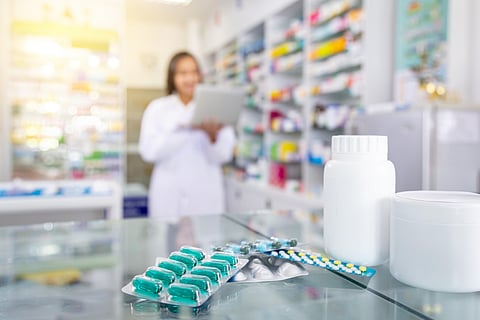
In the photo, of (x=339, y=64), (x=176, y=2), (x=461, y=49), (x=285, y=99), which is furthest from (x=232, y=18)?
(x=461, y=49)

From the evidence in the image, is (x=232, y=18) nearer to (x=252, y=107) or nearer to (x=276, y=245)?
(x=252, y=107)

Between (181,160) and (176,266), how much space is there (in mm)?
2349

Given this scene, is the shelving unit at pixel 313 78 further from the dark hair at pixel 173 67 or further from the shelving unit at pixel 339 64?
the dark hair at pixel 173 67

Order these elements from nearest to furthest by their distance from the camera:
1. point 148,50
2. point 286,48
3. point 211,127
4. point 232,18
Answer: point 211,127, point 286,48, point 232,18, point 148,50

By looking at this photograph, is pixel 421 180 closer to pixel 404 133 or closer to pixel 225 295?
pixel 404 133

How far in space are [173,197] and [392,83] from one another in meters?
1.76

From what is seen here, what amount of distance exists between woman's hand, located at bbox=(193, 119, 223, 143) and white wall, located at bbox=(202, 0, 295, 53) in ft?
6.32

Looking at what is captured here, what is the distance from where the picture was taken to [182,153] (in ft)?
9.73

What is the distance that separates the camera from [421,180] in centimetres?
222

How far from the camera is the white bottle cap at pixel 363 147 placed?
0.70 metres

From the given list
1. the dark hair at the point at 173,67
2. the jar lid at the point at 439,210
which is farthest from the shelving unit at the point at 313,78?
the jar lid at the point at 439,210

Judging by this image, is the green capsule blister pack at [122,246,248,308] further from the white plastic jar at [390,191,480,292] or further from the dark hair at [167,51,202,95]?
the dark hair at [167,51,202,95]

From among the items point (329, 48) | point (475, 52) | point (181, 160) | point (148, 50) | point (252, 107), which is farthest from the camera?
point (148, 50)

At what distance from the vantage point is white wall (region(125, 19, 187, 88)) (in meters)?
7.20
